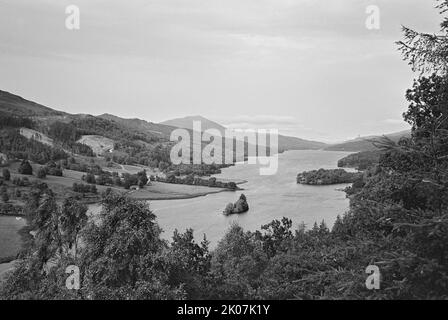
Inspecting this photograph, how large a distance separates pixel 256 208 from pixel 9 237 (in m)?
28.0

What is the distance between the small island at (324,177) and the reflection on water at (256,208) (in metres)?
1.77

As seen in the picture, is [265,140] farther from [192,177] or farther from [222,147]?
[192,177]

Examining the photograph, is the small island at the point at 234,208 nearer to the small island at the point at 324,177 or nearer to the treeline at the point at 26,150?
the small island at the point at 324,177

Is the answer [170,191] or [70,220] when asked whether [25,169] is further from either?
[70,220]

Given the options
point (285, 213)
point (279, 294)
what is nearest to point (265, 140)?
point (285, 213)

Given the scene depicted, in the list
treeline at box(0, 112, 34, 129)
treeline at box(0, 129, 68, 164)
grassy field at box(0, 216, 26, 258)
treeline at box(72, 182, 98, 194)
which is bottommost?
grassy field at box(0, 216, 26, 258)

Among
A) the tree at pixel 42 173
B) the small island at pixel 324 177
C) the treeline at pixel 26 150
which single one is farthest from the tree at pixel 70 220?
the treeline at pixel 26 150

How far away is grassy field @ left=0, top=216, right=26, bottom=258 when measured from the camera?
1170 inches

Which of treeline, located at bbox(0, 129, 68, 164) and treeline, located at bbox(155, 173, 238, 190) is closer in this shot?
treeline, located at bbox(155, 173, 238, 190)

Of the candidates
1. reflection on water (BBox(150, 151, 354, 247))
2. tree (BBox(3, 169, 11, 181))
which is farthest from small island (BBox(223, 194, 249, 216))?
tree (BBox(3, 169, 11, 181))

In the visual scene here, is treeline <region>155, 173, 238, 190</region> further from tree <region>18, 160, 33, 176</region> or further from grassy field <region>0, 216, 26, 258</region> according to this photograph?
grassy field <region>0, 216, 26, 258</region>

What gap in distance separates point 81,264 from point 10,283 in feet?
13.3

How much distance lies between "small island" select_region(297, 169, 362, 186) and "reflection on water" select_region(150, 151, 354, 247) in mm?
1769

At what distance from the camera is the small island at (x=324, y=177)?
2842 inches
